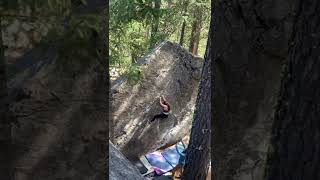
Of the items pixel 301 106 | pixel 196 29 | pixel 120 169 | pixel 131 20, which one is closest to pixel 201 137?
pixel 120 169

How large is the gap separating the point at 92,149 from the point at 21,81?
0.57m

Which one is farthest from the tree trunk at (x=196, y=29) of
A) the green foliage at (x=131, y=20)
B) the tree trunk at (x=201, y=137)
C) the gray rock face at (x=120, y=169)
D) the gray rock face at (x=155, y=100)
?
the gray rock face at (x=120, y=169)

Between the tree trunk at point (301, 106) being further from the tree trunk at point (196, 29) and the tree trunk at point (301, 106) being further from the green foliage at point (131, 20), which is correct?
the tree trunk at point (196, 29)

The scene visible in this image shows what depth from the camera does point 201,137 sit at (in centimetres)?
616

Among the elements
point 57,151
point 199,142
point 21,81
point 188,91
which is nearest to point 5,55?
point 21,81

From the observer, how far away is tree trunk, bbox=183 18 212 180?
6.11 metres

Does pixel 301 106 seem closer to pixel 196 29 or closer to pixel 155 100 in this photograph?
pixel 155 100

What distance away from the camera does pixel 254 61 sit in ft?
9.70

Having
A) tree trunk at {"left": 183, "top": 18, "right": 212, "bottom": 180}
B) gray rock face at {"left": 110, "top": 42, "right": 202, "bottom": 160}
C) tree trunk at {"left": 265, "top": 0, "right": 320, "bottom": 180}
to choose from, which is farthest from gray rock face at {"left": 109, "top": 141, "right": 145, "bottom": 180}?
tree trunk at {"left": 265, "top": 0, "right": 320, "bottom": 180}

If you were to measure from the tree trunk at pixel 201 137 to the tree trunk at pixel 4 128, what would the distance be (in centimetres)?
352

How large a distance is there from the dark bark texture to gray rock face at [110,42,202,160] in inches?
236

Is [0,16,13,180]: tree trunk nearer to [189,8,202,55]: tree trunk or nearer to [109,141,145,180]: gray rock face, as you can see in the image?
[109,141,145,180]: gray rock face

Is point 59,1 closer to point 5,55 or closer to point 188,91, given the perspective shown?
point 5,55

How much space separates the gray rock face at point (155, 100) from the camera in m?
9.23
